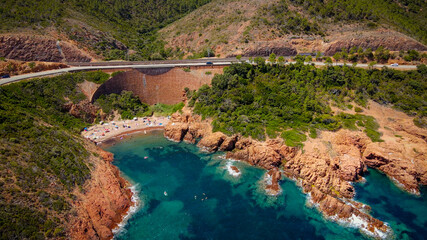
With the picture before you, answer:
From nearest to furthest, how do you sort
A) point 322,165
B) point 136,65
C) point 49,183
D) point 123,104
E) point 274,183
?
point 49,183, point 274,183, point 322,165, point 123,104, point 136,65

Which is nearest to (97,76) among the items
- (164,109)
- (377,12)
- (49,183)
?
(164,109)

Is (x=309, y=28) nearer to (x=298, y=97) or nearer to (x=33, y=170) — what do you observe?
(x=298, y=97)

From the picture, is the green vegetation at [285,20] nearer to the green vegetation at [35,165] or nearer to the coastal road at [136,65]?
the coastal road at [136,65]

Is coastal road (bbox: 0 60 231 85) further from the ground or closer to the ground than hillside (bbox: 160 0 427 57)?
closer to the ground

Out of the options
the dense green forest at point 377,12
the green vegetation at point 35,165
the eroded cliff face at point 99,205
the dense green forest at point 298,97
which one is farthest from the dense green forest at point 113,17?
the dense green forest at point 377,12

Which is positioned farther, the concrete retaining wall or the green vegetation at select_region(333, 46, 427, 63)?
the concrete retaining wall

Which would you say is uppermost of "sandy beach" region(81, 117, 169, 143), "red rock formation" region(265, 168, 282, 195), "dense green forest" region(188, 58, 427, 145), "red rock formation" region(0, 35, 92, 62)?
"red rock formation" region(0, 35, 92, 62)

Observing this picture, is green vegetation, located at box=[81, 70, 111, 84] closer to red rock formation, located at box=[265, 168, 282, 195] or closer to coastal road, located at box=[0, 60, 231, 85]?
coastal road, located at box=[0, 60, 231, 85]

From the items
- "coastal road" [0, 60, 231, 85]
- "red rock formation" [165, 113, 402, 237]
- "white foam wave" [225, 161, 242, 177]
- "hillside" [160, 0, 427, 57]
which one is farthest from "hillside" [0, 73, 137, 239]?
"hillside" [160, 0, 427, 57]
